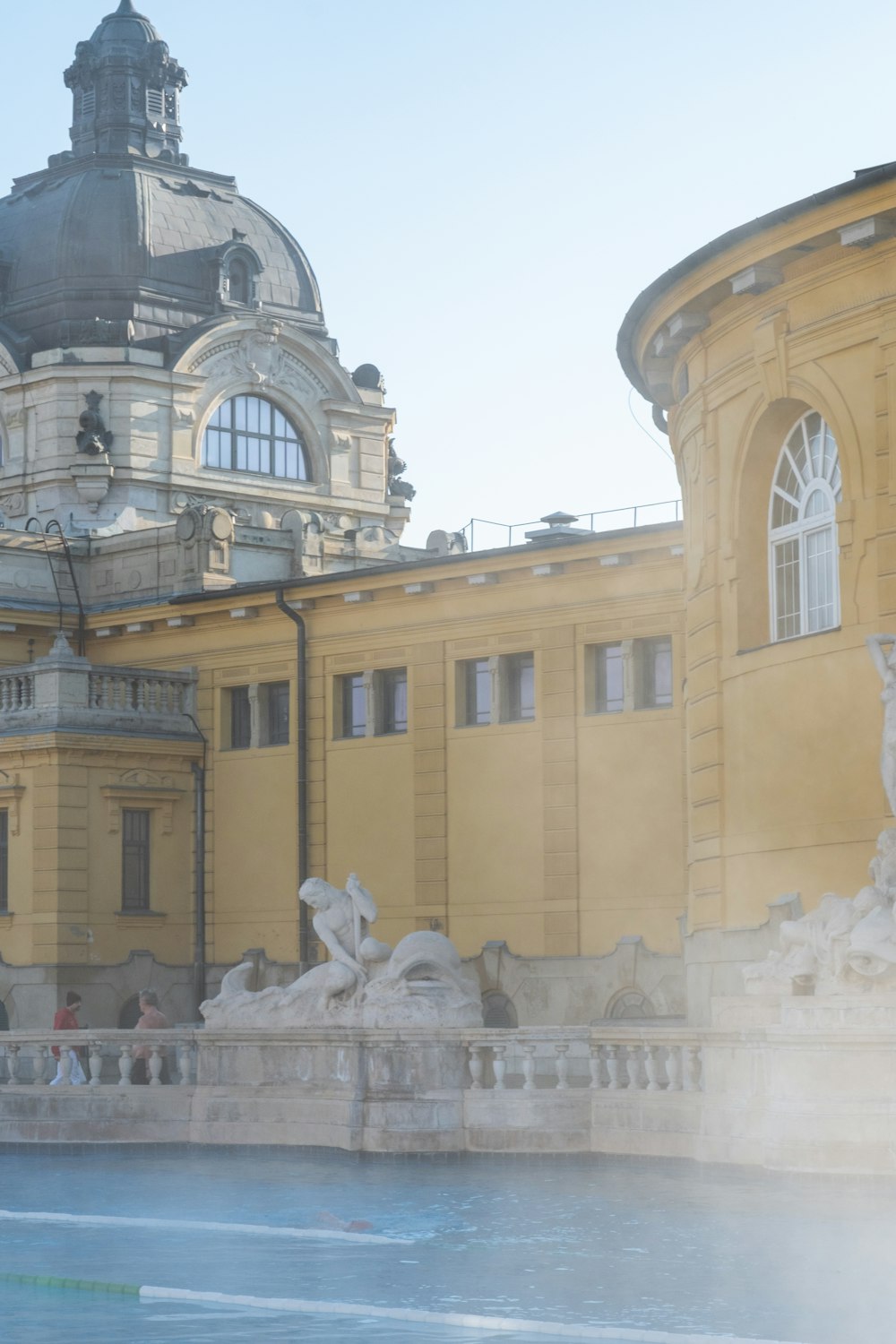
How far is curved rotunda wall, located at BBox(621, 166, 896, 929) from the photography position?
21.4m

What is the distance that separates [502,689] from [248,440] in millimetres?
20671

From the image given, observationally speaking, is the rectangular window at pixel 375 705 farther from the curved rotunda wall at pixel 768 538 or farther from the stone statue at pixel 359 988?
the stone statue at pixel 359 988

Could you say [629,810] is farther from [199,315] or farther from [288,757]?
[199,315]

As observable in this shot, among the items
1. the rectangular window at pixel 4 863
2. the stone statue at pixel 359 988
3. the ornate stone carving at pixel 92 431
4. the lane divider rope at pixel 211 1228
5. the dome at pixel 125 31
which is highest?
the dome at pixel 125 31

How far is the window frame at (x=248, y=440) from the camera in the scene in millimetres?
56656

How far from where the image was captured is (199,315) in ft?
187

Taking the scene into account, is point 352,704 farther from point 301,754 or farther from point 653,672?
point 653,672

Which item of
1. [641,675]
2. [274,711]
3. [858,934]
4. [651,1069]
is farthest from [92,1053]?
[274,711]

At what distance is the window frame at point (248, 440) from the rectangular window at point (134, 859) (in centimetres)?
1608

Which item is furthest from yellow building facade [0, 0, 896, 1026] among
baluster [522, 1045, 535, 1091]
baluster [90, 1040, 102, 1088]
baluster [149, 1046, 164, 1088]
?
baluster [90, 1040, 102, 1088]

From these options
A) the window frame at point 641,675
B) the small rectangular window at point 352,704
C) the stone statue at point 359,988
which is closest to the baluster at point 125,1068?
the stone statue at point 359,988

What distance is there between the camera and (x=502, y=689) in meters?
38.2

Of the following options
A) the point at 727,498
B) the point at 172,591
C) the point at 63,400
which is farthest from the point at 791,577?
the point at 63,400

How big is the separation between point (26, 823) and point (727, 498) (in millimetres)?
19535
